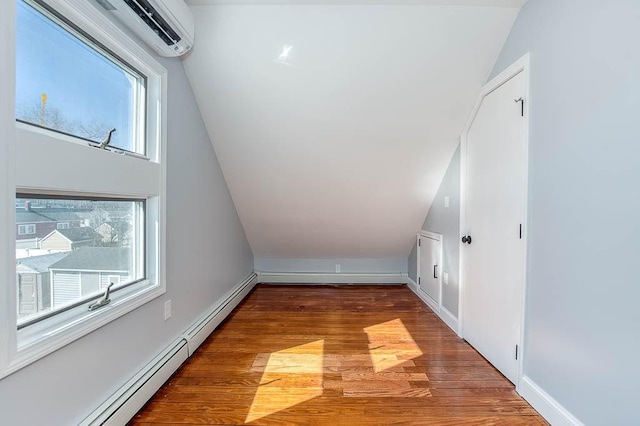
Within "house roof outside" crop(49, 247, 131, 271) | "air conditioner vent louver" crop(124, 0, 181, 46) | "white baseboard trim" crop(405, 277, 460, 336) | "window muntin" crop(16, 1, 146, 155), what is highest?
"air conditioner vent louver" crop(124, 0, 181, 46)

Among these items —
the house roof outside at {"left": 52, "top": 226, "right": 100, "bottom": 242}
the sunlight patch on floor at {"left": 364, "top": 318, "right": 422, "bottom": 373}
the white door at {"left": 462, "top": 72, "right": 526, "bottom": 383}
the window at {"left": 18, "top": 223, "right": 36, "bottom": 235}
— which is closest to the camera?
the window at {"left": 18, "top": 223, "right": 36, "bottom": 235}

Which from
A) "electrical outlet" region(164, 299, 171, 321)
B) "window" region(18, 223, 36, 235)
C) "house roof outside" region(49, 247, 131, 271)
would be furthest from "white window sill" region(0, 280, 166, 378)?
"window" region(18, 223, 36, 235)

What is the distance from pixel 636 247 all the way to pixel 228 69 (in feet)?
8.12

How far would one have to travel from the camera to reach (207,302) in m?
2.55

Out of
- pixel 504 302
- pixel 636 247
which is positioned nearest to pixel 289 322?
pixel 504 302

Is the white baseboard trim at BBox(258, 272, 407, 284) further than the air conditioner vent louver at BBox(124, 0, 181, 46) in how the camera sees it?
Yes

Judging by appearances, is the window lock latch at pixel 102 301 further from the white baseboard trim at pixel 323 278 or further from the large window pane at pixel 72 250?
the white baseboard trim at pixel 323 278

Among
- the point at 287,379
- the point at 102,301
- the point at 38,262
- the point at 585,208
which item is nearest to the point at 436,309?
the point at 287,379

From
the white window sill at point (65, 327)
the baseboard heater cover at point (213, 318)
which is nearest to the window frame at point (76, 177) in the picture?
the white window sill at point (65, 327)

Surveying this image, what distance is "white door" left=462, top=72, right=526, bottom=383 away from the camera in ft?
5.82

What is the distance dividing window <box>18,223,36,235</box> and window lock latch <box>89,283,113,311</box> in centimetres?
43

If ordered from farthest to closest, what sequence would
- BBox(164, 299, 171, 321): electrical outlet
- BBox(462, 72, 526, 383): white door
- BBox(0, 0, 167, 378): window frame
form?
BBox(164, 299, 171, 321): electrical outlet
BBox(462, 72, 526, 383): white door
BBox(0, 0, 167, 378): window frame

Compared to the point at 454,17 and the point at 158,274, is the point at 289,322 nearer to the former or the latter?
the point at 158,274

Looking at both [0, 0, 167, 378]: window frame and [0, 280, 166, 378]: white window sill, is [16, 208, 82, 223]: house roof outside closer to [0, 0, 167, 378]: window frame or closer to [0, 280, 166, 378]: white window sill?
[0, 0, 167, 378]: window frame
